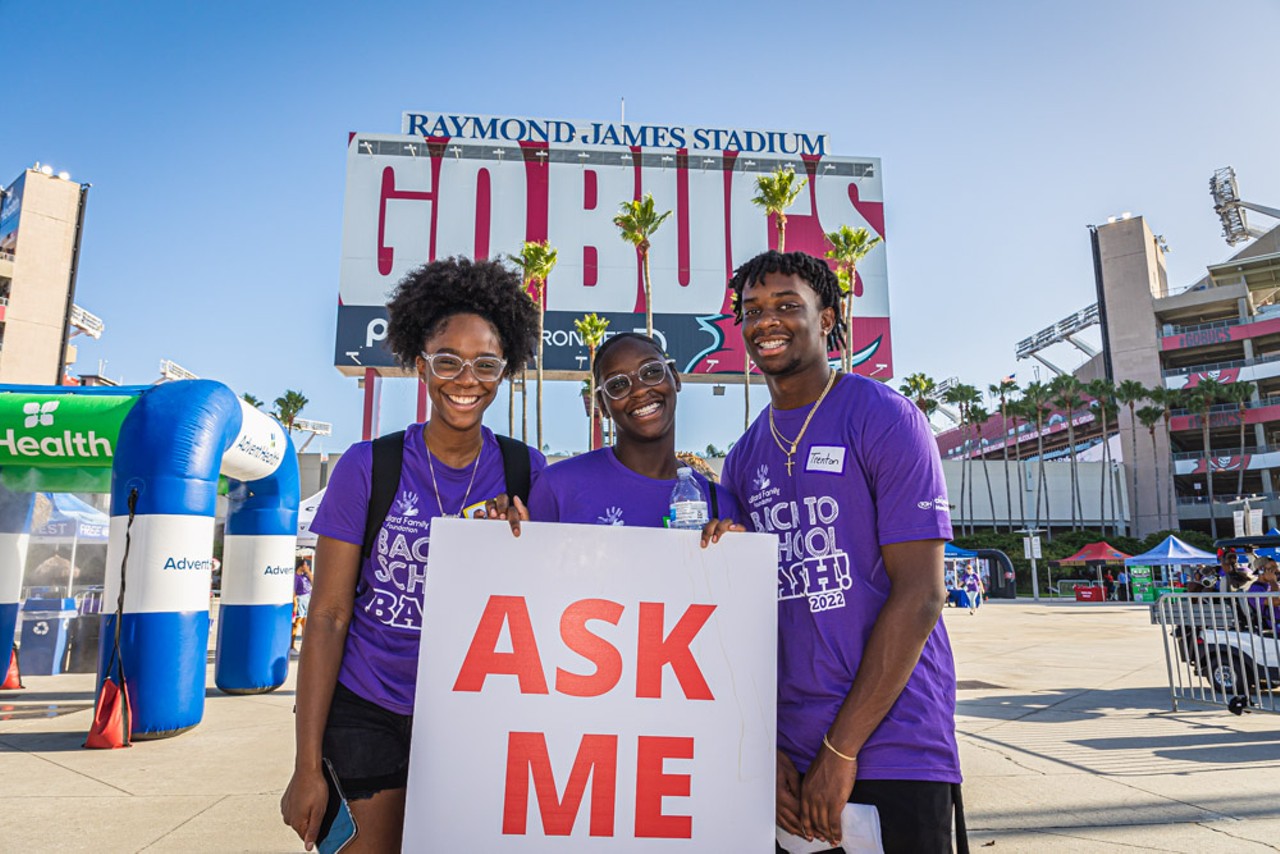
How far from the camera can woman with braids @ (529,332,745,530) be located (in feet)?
7.95

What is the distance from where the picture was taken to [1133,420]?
57375mm

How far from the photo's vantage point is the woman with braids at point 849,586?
6.33 feet

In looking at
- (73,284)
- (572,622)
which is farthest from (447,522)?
(73,284)

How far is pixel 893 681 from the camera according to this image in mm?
1921

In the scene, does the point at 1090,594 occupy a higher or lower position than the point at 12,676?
lower

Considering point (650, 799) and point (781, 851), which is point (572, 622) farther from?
point (781, 851)

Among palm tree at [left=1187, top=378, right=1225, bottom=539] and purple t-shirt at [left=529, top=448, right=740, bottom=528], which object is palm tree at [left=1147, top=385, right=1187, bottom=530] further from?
purple t-shirt at [left=529, top=448, right=740, bottom=528]

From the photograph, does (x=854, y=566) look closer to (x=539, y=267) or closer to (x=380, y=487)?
(x=380, y=487)

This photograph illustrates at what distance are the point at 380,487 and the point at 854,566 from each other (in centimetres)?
136

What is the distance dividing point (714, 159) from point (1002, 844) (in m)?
37.7

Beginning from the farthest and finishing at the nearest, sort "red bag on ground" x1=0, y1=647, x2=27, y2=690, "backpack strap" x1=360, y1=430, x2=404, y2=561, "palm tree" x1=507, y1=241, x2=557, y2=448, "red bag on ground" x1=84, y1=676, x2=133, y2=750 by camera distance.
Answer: "palm tree" x1=507, y1=241, x2=557, y2=448, "red bag on ground" x1=0, y1=647, x2=27, y2=690, "red bag on ground" x1=84, y1=676, x2=133, y2=750, "backpack strap" x1=360, y1=430, x2=404, y2=561

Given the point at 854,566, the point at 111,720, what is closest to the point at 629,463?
the point at 854,566

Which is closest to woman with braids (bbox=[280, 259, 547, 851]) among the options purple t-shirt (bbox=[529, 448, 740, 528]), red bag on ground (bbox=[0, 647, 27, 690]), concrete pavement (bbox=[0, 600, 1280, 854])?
purple t-shirt (bbox=[529, 448, 740, 528])

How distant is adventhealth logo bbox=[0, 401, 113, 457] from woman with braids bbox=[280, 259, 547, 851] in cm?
796
